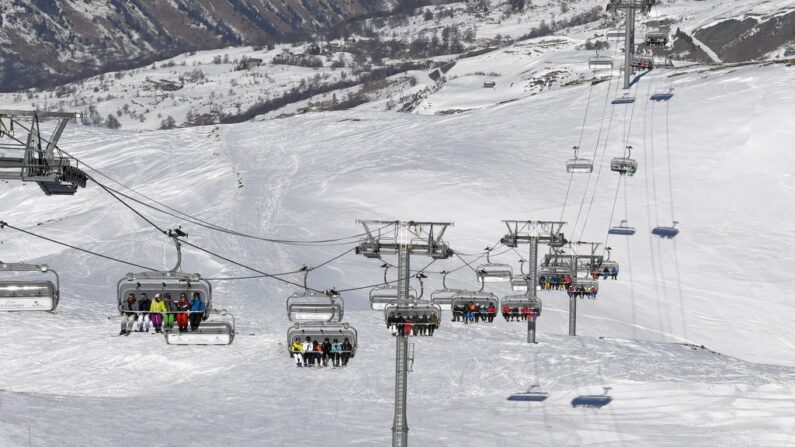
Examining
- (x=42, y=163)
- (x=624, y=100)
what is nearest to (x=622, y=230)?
(x=624, y=100)

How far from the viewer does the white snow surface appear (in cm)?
3462

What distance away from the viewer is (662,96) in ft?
276

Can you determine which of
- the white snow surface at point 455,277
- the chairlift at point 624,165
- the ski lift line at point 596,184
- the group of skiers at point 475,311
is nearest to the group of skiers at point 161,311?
the white snow surface at point 455,277

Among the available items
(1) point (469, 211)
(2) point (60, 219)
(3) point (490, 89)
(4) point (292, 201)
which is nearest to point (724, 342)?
(1) point (469, 211)

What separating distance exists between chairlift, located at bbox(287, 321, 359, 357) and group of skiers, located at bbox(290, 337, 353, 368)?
0.08 m

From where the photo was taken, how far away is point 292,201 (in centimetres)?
7381

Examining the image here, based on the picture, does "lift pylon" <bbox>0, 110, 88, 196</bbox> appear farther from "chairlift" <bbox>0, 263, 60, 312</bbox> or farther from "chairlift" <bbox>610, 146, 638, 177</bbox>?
"chairlift" <bbox>610, 146, 638, 177</bbox>

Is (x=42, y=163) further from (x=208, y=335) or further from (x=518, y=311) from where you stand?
(x=518, y=311)

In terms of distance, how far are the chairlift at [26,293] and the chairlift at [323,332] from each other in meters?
5.63

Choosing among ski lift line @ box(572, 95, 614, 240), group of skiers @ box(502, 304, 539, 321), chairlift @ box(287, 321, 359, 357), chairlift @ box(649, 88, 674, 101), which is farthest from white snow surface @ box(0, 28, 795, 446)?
chairlift @ box(287, 321, 359, 357)

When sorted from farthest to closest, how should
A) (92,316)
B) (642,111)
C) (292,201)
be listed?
(642,111)
(292,201)
(92,316)

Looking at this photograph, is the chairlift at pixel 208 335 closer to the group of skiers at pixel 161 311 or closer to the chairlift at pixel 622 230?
the group of skiers at pixel 161 311

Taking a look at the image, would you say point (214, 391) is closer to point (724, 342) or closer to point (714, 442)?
point (714, 442)

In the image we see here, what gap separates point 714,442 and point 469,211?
1379 inches
